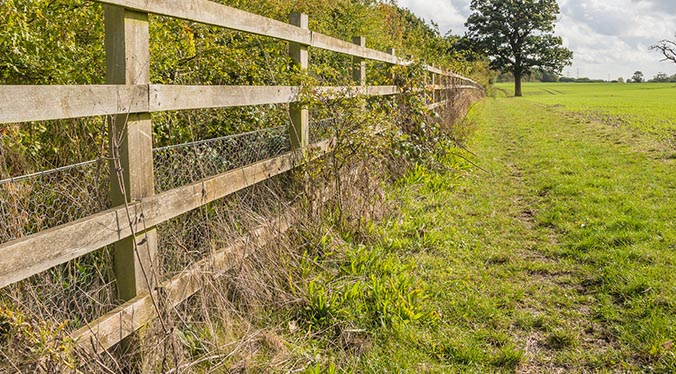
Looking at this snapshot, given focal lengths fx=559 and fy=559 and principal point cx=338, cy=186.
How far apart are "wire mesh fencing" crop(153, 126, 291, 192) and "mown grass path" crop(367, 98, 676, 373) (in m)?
1.43

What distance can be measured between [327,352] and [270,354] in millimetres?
358

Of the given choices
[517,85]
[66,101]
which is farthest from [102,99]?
[517,85]

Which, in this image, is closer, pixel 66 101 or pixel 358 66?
pixel 66 101

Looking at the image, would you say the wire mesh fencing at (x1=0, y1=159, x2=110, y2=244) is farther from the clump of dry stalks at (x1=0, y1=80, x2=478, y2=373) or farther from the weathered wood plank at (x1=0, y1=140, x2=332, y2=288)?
the weathered wood plank at (x1=0, y1=140, x2=332, y2=288)

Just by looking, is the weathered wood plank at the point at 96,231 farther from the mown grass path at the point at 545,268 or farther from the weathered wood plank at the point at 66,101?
the mown grass path at the point at 545,268

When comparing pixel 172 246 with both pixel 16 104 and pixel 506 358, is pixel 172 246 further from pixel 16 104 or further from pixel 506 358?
pixel 506 358

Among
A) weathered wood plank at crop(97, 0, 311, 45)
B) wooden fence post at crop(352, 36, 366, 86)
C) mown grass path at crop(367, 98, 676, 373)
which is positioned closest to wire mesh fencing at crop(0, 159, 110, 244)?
weathered wood plank at crop(97, 0, 311, 45)

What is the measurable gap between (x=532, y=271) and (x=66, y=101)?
12.8 ft

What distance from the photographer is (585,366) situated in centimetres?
322

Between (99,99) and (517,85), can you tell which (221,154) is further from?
(517,85)

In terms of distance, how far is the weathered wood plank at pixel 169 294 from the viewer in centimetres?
238

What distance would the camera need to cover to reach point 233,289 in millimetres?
3527

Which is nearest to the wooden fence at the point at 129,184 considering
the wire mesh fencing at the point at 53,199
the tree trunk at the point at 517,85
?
the wire mesh fencing at the point at 53,199

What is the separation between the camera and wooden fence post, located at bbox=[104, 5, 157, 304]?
2.54 meters
